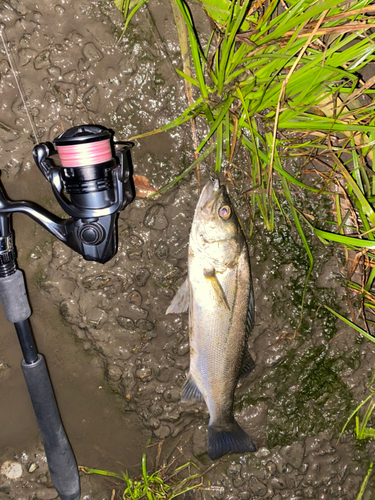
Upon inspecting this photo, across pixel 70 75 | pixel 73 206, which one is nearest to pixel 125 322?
pixel 73 206

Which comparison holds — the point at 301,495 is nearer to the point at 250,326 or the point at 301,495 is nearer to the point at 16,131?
the point at 250,326

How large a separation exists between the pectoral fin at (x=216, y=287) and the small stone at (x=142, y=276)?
0.48 metres

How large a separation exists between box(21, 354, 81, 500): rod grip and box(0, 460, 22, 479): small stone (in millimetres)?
343

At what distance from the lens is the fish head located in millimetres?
2074

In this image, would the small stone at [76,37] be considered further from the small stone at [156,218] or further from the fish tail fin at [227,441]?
the fish tail fin at [227,441]

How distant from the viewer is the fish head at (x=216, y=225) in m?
2.07

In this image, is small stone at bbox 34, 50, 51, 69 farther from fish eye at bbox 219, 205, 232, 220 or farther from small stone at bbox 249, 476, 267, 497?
small stone at bbox 249, 476, 267, 497

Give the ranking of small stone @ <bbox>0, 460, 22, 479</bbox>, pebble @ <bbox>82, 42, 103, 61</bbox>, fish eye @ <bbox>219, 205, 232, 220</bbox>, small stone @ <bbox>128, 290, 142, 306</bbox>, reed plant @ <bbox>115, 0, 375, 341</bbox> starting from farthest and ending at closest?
small stone @ <bbox>0, 460, 22, 479</bbox>
small stone @ <bbox>128, 290, 142, 306</bbox>
pebble @ <bbox>82, 42, 103, 61</bbox>
fish eye @ <bbox>219, 205, 232, 220</bbox>
reed plant @ <bbox>115, 0, 375, 341</bbox>

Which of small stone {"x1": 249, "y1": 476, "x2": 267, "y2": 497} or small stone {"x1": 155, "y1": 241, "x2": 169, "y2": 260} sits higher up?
small stone {"x1": 155, "y1": 241, "x2": 169, "y2": 260}

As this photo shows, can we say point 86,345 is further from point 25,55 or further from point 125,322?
point 25,55

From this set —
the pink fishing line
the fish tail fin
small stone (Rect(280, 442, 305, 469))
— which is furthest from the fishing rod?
small stone (Rect(280, 442, 305, 469))

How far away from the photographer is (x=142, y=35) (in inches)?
87.4

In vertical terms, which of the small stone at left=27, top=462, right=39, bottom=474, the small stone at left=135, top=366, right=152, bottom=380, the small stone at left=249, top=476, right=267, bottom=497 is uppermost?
the small stone at left=135, top=366, right=152, bottom=380

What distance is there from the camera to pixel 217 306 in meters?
2.19
